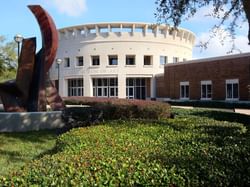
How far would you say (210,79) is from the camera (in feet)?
134

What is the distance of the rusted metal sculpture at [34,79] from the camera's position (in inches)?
677

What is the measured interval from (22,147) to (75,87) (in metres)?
52.1

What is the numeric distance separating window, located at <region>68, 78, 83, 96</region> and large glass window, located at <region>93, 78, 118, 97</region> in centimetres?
242

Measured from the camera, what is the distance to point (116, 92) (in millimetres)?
59812

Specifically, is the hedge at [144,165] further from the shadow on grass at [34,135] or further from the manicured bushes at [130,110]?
the manicured bushes at [130,110]

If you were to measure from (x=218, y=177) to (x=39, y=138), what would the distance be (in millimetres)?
9089

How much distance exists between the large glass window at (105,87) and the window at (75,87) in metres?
2.42

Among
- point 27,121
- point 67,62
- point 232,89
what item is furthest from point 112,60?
point 27,121

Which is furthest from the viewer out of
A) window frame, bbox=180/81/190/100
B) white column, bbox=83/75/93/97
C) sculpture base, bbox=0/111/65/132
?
white column, bbox=83/75/93/97

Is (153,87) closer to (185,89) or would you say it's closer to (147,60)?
(147,60)

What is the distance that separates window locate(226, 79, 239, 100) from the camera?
3759 cm

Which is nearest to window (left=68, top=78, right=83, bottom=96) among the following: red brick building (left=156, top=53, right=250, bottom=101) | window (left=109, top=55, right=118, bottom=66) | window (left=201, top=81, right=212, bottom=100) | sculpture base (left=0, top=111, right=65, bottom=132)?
window (left=109, top=55, right=118, bottom=66)

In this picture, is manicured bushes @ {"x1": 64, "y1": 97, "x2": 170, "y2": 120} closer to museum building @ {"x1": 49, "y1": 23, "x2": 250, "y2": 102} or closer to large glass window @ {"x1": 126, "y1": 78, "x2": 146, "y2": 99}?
museum building @ {"x1": 49, "y1": 23, "x2": 250, "y2": 102}

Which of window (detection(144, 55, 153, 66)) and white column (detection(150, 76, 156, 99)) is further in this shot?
window (detection(144, 55, 153, 66))
